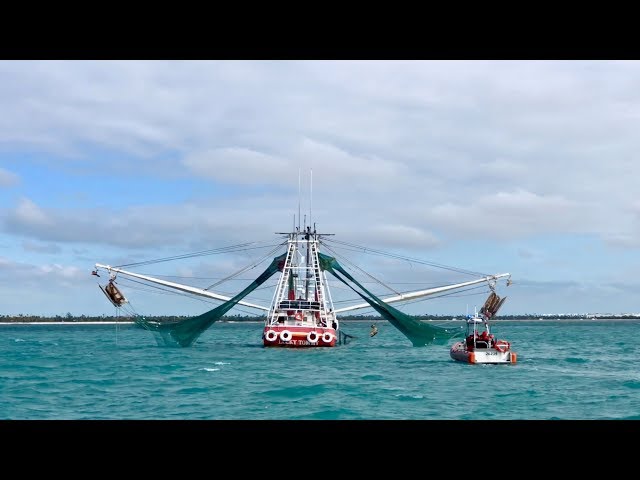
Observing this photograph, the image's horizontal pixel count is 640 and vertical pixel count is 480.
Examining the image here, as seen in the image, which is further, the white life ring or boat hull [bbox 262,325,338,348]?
the white life ring

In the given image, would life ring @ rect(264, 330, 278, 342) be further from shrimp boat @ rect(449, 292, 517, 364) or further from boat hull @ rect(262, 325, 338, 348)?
shrimp boat @ rect(449, 292, 517, 364)

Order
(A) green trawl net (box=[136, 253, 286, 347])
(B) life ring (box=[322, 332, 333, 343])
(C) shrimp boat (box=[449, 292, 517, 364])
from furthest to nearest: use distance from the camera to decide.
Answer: (B) life ring (box=[322, 332, 333, 343]), (A) green trawl net (box=[136, 253, 286, 347]), (C) shrimp boat (box=[449, 292, 517, 364])

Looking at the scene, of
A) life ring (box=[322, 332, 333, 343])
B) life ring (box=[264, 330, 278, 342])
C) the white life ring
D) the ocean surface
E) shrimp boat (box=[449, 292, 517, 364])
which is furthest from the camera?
life ring (box=[264, 330, 278, 342])

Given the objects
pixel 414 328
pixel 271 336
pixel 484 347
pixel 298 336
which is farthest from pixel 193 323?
pixel 484 347

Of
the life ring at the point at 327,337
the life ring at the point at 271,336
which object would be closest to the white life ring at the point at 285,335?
the life ring at the point at 271,336

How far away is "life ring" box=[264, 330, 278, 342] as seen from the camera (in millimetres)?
61812

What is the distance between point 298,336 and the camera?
199 ft

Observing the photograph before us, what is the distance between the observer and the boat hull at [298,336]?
6047 centimetres

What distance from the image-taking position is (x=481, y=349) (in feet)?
164

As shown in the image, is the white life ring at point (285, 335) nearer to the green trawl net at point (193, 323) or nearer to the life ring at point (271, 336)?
the life ring at point (271, 336)

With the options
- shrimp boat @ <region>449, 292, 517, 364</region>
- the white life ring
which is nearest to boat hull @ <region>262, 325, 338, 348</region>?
the white life ring
